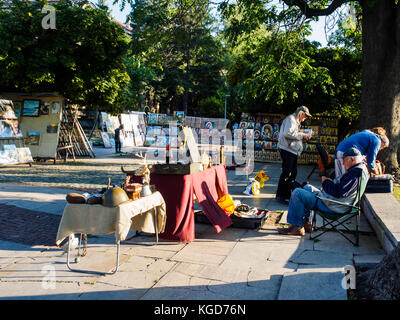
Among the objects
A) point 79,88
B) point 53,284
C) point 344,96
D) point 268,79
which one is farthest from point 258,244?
point 344,96

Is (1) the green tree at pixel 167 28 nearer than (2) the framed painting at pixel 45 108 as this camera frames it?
Yes

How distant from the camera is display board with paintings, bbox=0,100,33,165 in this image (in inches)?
486

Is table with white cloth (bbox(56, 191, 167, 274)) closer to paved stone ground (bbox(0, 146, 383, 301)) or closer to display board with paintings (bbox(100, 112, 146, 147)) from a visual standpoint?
paved stone ground (bbox(0, 146, 383, 301))

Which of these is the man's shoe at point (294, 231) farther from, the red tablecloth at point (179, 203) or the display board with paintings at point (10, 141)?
the display board with paintings at point (10, 141)

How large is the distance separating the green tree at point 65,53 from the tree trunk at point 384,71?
7.55 metres

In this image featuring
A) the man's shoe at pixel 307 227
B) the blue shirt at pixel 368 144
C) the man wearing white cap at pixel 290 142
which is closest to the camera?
the man's shoe at pixel 307 227

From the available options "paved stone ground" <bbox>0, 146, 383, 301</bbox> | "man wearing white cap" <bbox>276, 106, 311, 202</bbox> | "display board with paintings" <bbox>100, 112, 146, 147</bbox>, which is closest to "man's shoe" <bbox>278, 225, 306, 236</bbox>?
"paved stone ground" <bbox>0, 146, 383, 301</bbox>

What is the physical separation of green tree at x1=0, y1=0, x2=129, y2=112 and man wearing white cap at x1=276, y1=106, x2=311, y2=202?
270 inches

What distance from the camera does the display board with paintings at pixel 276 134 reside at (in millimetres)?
15523

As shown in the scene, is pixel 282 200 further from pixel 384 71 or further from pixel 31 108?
pixel 31 108

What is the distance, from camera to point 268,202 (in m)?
8.08

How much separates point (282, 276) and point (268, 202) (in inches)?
168

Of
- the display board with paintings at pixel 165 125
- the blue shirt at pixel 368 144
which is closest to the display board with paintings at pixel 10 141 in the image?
the blue shirt at pixel 368 144
